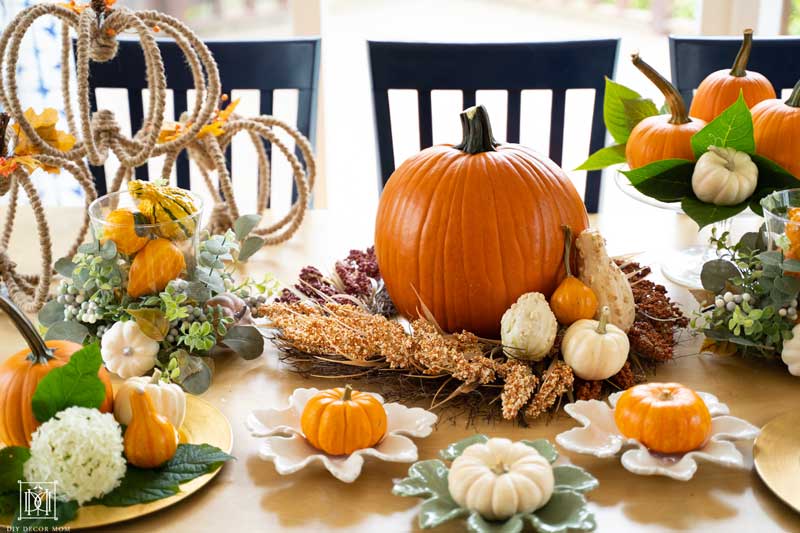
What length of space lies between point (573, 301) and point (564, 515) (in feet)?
1.15

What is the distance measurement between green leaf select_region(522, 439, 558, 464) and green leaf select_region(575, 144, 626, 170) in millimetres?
597

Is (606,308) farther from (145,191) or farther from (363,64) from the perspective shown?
(363,64)

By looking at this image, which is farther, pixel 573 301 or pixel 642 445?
pixel 573 301

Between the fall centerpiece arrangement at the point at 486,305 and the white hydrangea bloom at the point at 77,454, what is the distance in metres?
0.34

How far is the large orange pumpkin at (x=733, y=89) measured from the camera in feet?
4.33

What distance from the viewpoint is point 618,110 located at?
54.9 inches

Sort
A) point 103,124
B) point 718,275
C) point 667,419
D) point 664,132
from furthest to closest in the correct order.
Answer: point 103,124
point 664,132
point 718,275
point 667,419

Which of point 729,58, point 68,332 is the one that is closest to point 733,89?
point 729,58

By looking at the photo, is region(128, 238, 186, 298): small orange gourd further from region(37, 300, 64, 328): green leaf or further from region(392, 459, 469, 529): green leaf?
region(392, 459, 469, 529): green leaf

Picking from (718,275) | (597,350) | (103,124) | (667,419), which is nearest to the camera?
(667,419)

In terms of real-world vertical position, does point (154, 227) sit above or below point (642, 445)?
above

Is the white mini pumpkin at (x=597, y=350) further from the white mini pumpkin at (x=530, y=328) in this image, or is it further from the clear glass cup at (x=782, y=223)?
the clear glass cup at (x=782, y=223)

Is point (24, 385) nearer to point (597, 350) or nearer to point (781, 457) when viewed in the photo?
point (597, 350)

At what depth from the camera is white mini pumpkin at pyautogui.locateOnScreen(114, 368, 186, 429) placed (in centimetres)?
91
